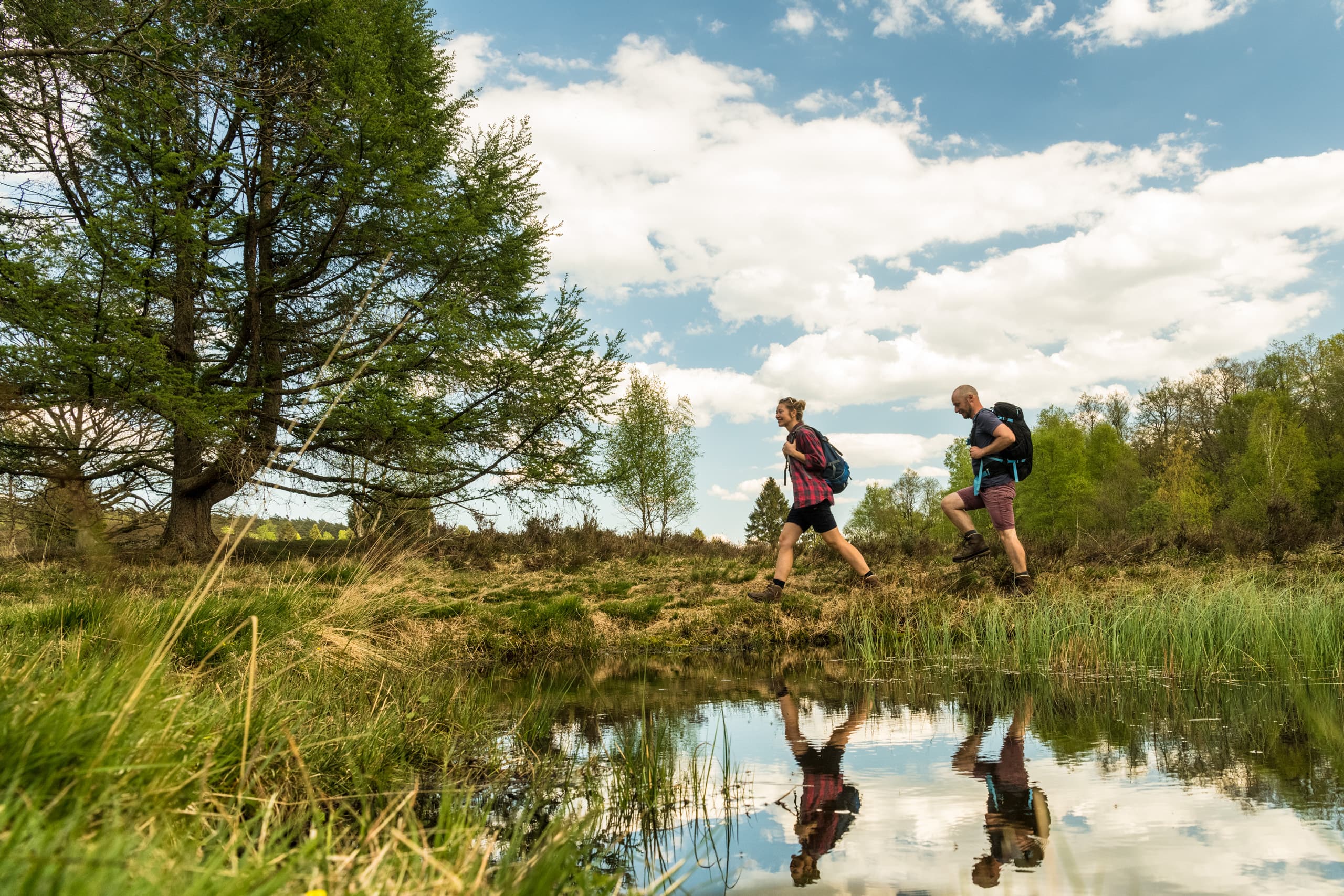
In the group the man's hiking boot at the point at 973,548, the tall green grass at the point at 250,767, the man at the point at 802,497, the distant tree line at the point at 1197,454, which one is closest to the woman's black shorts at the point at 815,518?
the man at the point at 802,497

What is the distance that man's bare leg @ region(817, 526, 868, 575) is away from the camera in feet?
28.5

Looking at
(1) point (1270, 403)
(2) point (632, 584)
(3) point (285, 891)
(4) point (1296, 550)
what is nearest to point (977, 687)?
(3) point (285, 891)

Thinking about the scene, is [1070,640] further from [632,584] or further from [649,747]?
[632,584]

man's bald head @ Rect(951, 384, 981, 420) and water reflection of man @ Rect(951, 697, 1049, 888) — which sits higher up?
man's bald head @ Rect(951, 384, 981, 420)

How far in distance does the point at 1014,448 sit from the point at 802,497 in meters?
2.22

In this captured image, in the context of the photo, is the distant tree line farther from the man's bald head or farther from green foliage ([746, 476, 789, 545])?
the man's bald head

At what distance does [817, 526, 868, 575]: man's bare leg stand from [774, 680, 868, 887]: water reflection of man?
4.21m

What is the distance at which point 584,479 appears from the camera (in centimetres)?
1500

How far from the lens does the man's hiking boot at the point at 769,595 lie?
8578mm

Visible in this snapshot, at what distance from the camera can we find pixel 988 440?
8430mm

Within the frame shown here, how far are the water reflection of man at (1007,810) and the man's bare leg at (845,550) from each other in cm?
469

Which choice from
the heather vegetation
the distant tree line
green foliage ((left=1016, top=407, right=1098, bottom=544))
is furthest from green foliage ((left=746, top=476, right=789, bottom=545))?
the heather vegetation

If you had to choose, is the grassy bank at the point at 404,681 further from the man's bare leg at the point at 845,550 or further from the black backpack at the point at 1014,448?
the black backpack at the point at 1014,448

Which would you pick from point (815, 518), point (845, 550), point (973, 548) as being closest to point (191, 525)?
point (815, 518)
